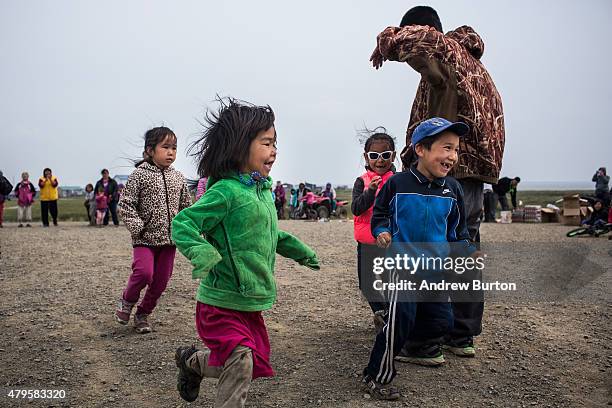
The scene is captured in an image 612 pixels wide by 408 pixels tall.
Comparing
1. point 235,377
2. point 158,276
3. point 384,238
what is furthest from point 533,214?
point 235,377

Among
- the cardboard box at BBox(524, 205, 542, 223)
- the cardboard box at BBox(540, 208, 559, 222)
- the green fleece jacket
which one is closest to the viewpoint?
the green fleece jacket

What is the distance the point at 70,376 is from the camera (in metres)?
3.81

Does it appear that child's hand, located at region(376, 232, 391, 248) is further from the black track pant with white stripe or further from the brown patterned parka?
the brown patterned parka

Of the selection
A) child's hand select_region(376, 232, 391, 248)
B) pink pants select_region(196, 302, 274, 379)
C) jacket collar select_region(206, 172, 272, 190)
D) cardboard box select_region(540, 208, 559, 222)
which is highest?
jacket collar select_region(206, 172, 272, 190)

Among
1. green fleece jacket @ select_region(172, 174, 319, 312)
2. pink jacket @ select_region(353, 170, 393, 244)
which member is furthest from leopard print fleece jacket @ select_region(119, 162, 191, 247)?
green fleece jacket @ select_region(172, 174, 319, 312)

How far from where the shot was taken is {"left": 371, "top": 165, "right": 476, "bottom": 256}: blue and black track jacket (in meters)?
3.44

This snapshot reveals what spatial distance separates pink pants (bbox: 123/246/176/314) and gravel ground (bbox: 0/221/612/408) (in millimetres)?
292

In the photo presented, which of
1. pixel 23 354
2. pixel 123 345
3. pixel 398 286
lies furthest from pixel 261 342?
pixel 23 354

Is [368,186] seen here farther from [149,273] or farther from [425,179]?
[149,273]

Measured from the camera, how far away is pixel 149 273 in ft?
15.4

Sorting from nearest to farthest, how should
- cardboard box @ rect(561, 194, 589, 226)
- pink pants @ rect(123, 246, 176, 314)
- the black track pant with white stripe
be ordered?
the black track pant with white stripe → pink pants @ rect(123, 246, 176, 314) → cardboard box @ rect(561, 194, 589, 226)

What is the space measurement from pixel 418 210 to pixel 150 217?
2341 millimetres

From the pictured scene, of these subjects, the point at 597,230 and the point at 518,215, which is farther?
the point at 518,215

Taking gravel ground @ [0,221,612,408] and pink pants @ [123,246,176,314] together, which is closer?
gravel ground @ [0,221,612,408]
